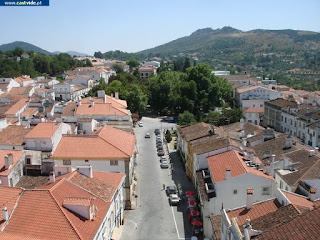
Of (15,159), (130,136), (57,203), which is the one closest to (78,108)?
(130,136)

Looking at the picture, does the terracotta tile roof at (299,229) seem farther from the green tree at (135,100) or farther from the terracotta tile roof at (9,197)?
the green tree at (135,100)

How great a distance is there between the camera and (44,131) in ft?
127

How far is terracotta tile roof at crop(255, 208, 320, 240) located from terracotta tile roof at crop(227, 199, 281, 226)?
19.5ft

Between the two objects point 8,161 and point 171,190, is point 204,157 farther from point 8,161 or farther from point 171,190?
point 8,161

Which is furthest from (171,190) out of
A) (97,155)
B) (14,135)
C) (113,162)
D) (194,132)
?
(14,135)

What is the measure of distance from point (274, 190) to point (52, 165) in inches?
763

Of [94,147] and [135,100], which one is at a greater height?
[94,147]

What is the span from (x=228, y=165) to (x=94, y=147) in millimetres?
13574

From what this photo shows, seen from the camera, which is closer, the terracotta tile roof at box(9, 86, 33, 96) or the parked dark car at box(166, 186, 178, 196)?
the parked dark car at box(166, 186, 178, 196)

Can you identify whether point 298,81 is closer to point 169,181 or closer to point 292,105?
point 292,105

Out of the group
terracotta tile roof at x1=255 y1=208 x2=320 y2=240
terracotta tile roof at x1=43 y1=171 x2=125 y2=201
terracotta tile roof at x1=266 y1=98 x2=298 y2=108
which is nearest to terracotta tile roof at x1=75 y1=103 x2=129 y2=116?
terracotta tile roof at x1=43 y1=171 x2=125 y2=201

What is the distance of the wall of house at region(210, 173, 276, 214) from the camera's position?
3209 cm

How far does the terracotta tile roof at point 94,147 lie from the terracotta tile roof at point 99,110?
1542 cm

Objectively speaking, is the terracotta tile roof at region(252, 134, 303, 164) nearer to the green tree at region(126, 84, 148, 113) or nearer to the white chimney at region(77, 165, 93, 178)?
the white chimney at region(77, 165, 93, 178)
